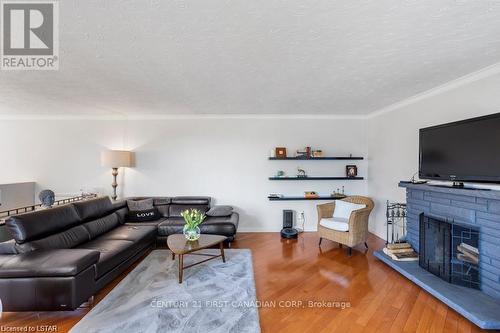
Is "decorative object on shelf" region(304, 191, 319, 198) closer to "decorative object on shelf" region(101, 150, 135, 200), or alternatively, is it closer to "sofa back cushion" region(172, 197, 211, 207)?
"sofa back cushion" region(172, 197, 211, 207)

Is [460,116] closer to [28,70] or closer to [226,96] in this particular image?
[226,96]

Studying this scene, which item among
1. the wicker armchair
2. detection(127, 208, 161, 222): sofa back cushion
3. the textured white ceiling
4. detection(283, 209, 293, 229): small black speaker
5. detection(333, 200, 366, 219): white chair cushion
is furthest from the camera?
detection(283, 209, 293, 229): small black speaker

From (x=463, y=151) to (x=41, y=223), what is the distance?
15.7ft

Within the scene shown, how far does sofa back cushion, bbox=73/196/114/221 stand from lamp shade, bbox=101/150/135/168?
2.39 feet

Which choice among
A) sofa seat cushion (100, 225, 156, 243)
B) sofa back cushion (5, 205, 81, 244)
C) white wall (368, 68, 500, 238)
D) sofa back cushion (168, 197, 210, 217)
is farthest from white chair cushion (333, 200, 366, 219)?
sofa back cushion (5, 205, 81, 244)

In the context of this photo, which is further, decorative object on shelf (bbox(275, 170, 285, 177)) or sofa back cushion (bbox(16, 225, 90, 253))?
decorative object on shelf (bbox(275, 170, 285, 177))

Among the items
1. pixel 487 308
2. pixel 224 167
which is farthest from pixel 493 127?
pixel 224 167

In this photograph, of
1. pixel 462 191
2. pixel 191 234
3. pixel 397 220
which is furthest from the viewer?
pixel 397 220

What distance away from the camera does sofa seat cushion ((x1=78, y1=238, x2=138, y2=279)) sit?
2440 mm

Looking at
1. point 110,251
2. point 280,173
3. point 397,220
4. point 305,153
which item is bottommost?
point 110,251

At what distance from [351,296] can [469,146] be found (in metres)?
2.02

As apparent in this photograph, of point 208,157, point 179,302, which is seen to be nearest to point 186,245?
point 179,302

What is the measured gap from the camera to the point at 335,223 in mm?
3619

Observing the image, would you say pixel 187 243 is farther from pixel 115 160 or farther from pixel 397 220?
pixel 397 220
